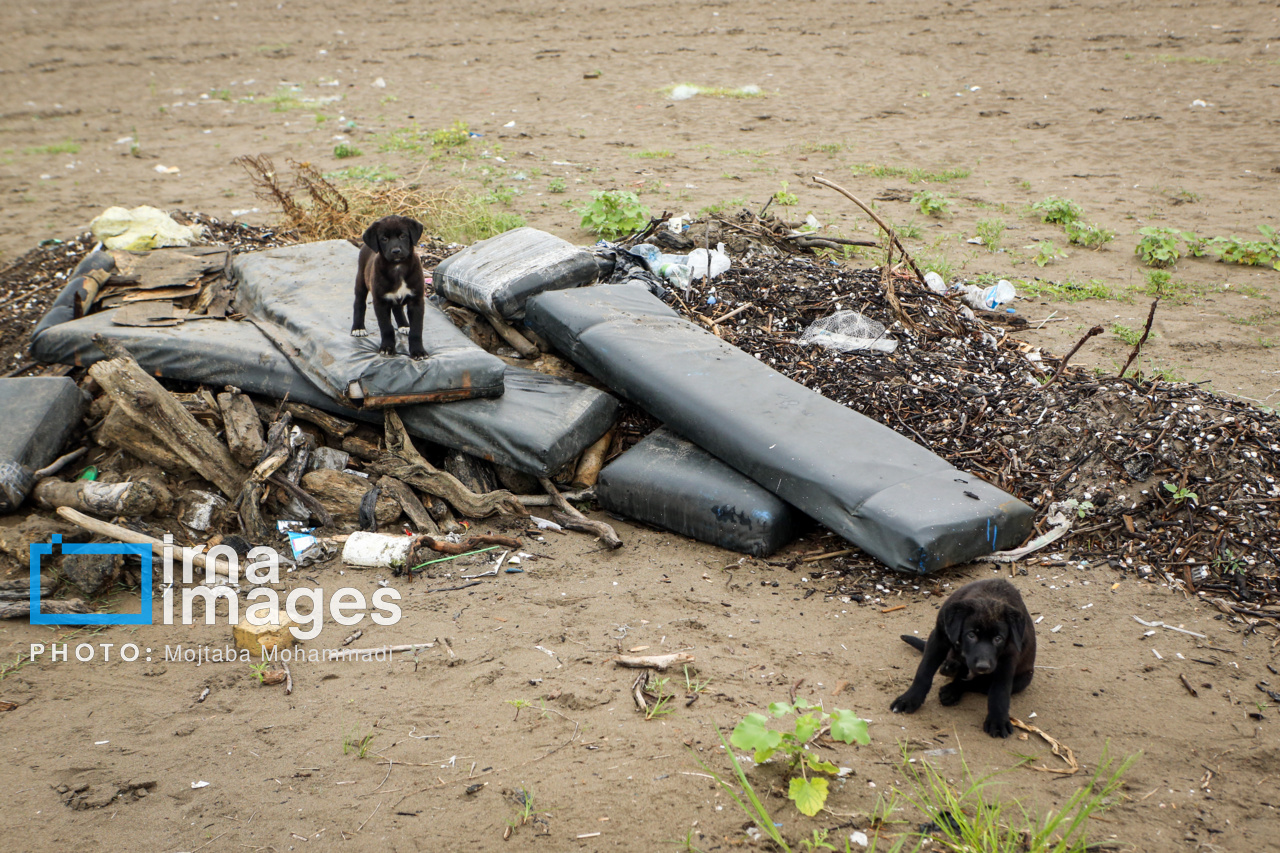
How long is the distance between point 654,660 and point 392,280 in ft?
7.31

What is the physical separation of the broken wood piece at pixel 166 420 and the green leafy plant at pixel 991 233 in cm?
635

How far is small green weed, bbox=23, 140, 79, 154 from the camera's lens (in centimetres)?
1064

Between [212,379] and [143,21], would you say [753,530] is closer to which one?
[212,379]

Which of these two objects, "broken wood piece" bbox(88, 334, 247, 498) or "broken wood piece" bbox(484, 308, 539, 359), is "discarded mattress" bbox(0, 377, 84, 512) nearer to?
"broken wood piece" bbox(88, 334, 247, 498)

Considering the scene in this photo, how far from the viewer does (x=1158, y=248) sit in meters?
7.23

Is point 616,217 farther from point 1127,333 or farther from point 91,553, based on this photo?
point 91,553

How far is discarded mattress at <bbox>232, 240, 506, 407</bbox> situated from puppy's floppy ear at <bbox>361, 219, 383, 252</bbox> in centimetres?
57

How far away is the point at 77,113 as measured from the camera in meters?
12.2

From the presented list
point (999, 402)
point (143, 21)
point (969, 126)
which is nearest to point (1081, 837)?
point (999, 402)

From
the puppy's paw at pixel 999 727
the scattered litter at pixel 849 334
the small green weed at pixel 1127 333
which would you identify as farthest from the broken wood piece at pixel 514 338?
the small green weed at pixel 1127 333

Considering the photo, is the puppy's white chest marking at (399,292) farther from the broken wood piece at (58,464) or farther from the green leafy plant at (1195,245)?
the green leafy plant at (1195,245)

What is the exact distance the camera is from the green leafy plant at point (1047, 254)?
7277 millimetres

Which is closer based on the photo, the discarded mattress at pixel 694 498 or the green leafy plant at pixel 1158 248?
the discarded mattress at pixel 694 498

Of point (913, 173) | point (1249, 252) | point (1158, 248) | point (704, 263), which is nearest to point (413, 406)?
point (704, 263)
